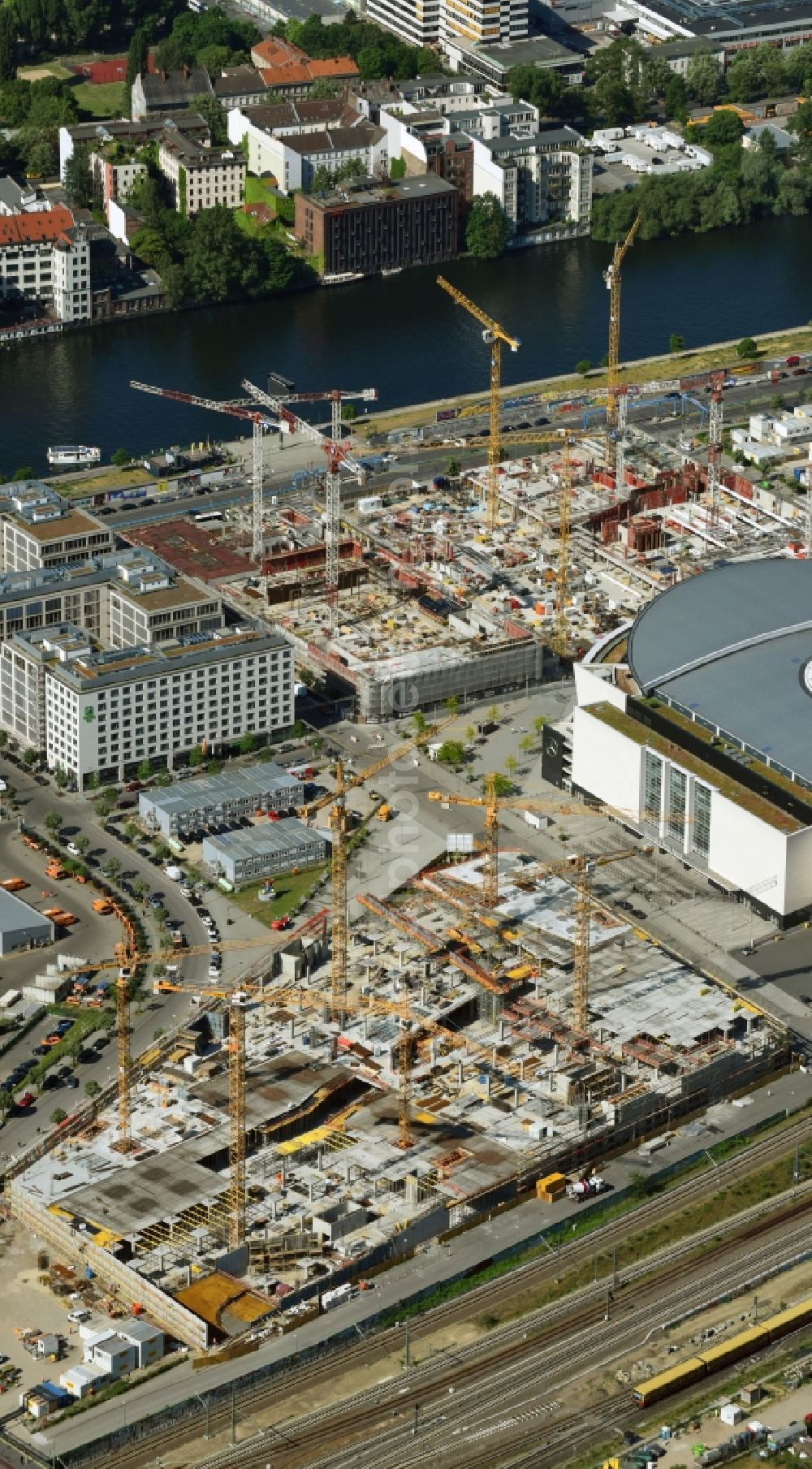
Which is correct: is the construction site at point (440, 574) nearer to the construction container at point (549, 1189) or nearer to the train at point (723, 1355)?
the construction container at point (549, 1189)

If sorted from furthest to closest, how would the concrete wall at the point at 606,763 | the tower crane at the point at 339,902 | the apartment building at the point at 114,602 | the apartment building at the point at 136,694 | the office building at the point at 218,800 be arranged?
the apartment building at the point at 114,602 < the apartment building at the point at 136,694 < the concrete wall at the point at 606,763 < the office building at the point at 218,800 < the tower crane at the point at 339,902

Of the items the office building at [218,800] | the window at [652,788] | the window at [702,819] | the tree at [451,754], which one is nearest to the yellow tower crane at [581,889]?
the window at [652,788]

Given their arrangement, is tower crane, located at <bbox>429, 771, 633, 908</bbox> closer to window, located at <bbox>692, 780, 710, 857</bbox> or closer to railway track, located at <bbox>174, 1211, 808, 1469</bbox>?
window, located at <bbox>692, 780, 710, 857</bbox>

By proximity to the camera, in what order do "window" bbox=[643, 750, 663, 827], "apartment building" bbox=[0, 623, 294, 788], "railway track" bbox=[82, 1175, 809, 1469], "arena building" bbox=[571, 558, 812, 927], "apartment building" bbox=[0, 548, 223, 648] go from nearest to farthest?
"railway track" bbox=[82, 1175, 809, 1469] → "arena building" bbox=[571, 558, 812, 927] → "window" bbox=[643, 750, 663, 827] → "apartment building" bbox=[0, 623, 294, 788] → "apartment building" bbox=[0, 548, 223, 648]

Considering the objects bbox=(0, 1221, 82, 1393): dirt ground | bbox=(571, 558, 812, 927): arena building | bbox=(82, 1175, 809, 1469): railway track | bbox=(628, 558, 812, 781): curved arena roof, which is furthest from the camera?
bbox=(628, 558, 812, 781): curved arena roof

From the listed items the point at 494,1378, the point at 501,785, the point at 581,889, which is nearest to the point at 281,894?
the point at 501,785

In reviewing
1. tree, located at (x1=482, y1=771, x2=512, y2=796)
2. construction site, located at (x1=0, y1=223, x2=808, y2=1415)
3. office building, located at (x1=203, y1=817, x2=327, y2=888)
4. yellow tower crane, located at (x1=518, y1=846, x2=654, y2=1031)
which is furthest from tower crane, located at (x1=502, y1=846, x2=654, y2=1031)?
office building, located at (x1=203, y1=817, x2=327, y2=888)
